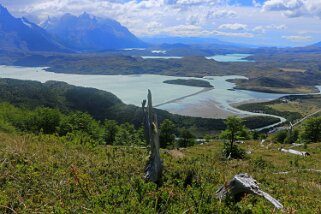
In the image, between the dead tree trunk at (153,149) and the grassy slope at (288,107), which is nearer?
the dead tree trunk at (153,149)

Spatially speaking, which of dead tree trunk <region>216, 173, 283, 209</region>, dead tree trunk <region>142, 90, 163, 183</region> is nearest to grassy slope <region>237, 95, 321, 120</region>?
dead tree trunk <region>142, 90, 163, 183</region>

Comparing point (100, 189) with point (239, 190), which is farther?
point (100, 189)

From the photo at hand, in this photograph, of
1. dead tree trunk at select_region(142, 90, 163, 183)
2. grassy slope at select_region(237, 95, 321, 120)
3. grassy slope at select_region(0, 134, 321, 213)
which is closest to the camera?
grassy slope at select_region(0, 134, 321, 213)

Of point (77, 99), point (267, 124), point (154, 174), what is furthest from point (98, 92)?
point (154, 174)

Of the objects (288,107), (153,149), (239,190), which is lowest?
(288,107)

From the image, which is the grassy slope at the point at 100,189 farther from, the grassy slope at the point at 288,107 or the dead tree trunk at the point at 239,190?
the grassy slope at the point at 288,107

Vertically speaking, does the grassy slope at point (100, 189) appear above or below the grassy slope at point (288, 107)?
above

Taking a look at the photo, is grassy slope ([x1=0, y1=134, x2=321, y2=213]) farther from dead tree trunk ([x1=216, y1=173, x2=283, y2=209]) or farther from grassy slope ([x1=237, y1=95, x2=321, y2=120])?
grassy slope ([x1=237, y1=95, x2=321, y2=120])

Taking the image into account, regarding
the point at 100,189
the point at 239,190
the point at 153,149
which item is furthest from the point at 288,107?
the point at 100,189

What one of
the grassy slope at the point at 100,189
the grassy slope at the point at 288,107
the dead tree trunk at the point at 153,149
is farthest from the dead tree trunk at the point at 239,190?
the grassy slope at the point at 288,107

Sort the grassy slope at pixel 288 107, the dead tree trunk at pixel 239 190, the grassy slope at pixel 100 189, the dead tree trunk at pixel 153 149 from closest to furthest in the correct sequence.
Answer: the grassy slope at pixel 100 189 → the dead tree trunk at pixel 239 190 → the dead tree trunk at pixel 153 149 → the grassy slope at pixel 288 107

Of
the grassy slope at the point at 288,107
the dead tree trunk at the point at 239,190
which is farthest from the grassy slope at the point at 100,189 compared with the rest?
the grassy slope at the point at 288,107

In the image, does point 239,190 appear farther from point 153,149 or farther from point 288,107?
point 288,107

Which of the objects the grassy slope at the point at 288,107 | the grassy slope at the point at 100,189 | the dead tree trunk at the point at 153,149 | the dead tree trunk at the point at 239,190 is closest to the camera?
the grassy slope at the point at 100,189
